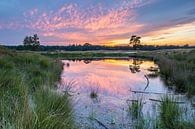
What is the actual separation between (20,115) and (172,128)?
4897 mm

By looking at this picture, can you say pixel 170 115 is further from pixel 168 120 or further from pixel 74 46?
pixel 74 46

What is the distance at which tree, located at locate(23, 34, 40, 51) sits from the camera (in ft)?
328

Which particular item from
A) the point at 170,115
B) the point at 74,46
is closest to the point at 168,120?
the point at 170,115

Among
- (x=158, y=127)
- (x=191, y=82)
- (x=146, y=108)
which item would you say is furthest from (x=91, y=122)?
(x=191, y=82)

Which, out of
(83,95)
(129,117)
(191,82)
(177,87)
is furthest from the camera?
(177,87)

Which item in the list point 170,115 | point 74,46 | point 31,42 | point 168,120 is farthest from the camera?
point 74,46

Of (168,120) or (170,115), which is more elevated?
(170,115)

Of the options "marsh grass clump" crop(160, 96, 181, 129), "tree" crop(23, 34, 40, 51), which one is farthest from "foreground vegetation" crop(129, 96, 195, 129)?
"tree" crop(23, 34, 40, 51)

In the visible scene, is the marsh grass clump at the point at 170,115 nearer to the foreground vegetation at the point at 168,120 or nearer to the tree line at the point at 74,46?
the foreground vegetation at the point at 168,120

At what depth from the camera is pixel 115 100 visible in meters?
13.6

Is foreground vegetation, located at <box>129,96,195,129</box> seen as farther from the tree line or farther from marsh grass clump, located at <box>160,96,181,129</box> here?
the tree line

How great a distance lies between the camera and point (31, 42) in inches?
3984

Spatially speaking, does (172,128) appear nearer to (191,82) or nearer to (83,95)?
(83,95)

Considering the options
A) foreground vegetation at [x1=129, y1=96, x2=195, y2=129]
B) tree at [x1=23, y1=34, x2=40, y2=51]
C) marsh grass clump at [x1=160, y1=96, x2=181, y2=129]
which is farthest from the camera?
tree at [x1=23, y1=34, x2=40, y2=51]
